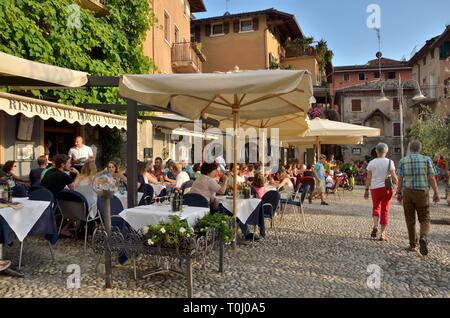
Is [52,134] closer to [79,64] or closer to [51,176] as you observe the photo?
[79,64]

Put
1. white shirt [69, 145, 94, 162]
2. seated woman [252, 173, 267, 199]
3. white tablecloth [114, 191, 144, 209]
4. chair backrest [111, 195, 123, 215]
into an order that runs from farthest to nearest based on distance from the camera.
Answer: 1. white shirt [69, 145, 94, 162]
2. seated woman [252, 173, 267, 199]
3. white tablecloth [114, 191, 144, 209]
4. chair backrest [111, 195, 123, 215]

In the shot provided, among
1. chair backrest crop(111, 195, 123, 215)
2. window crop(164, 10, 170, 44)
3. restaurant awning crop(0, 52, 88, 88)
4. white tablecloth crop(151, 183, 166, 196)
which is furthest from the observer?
window crop(164, 10, 170, 44)

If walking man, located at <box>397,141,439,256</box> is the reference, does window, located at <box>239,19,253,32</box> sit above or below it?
above

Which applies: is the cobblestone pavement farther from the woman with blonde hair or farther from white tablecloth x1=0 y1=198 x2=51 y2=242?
the woman with blonde hair

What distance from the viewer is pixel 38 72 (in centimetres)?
495

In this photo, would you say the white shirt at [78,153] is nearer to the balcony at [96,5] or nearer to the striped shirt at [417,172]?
the balcony at [96,5]

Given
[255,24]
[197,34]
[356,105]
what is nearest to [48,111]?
[255,24]

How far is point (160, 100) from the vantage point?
5816 mm

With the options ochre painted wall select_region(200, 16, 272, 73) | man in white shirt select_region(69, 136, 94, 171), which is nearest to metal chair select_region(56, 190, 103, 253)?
man in white shirt select_region(69, 136, 94, 171)

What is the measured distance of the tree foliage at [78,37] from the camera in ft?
28.5

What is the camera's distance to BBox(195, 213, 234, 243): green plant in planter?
15.3ft

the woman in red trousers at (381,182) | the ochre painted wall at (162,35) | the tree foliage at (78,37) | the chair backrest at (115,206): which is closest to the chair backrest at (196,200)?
the chair backrest at (115,206)

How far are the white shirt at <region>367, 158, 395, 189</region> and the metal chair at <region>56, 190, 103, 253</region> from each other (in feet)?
15.3
